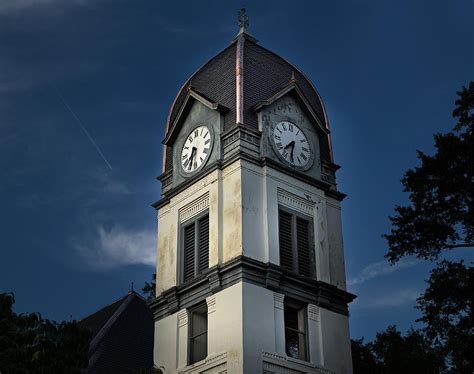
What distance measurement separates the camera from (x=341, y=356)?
42.0 meters

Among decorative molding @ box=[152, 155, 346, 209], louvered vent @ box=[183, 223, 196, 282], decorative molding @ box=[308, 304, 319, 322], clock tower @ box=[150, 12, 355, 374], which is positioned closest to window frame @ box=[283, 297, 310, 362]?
clock tower @ box=[150, 12, 355, 374]

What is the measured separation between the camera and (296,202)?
145 feet

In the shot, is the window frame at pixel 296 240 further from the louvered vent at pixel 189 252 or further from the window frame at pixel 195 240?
the louvered vent at pixel 189 252

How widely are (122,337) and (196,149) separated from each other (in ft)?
30.7

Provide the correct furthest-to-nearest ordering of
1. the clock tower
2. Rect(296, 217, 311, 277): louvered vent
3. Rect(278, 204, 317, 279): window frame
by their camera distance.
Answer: Rect(296, 217, 311, 277): louvered vent, Rect(278, 204, 317, 279): window frame, the clock tower

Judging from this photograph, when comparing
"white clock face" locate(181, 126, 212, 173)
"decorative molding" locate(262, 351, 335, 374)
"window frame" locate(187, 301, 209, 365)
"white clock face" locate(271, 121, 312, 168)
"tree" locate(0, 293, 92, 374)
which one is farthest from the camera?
"white clock face" locate(181, 126, 212, 173)

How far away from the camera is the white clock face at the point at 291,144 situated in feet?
147

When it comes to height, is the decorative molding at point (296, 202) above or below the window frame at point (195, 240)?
above

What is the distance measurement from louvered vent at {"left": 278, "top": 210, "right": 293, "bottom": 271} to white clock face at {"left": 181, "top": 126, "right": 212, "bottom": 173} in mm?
4641

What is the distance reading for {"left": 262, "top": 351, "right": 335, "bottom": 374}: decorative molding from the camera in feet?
128

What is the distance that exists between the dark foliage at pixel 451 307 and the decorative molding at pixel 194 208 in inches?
447

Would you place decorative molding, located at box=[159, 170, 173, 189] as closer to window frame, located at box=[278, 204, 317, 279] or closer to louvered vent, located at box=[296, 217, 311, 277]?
window frame, located at box=[278, 204, 317, 279]

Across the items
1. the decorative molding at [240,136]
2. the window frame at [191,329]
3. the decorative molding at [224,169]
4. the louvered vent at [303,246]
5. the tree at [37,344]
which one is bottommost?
the tree at [37,344]

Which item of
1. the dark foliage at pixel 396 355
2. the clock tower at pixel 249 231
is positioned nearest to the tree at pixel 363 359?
the dark foliage at pixel 396 355
